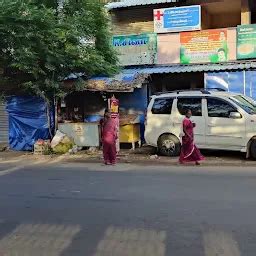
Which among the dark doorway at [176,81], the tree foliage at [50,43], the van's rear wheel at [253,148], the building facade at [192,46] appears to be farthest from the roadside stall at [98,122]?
the van's rear wheel at [253,148]

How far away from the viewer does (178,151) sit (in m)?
15.2

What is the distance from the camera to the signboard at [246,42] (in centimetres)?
1800

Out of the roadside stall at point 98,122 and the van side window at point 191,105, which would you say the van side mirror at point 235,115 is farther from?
the roadside stall at point 98,122

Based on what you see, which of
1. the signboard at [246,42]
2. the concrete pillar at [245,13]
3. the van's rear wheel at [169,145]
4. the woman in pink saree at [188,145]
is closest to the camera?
the woman in pink saree at [188,145]

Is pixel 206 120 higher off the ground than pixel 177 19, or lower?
lower

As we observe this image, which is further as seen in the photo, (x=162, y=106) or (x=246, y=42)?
(x=246, y=42)

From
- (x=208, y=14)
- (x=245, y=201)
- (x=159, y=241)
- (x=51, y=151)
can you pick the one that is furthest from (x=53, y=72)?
(x=159, y=241)

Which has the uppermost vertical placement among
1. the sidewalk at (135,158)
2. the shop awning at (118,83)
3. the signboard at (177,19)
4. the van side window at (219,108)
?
the signboard at (177,19)

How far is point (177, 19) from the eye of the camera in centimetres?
1962

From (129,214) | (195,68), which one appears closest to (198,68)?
(195,68)

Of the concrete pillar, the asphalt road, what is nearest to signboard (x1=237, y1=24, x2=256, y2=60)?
the concrete pillar

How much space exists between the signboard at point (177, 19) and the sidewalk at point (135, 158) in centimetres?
504

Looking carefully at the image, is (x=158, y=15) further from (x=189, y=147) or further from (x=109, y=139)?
(x=189, y=147)

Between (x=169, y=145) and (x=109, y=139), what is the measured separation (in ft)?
7.03
